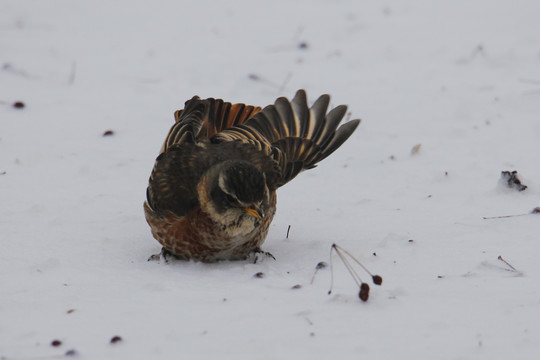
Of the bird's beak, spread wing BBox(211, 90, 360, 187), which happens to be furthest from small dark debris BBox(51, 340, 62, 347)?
spread wing BBox(211, 90, 360, 187)

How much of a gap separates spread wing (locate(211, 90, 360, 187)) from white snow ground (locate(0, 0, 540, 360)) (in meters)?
0.59

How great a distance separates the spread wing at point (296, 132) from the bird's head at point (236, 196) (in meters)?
0.68

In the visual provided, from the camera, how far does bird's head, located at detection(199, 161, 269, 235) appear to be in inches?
192

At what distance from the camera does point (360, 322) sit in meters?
4.11

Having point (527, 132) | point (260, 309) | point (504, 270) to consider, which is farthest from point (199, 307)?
point (527, 132)

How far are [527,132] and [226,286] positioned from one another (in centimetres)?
408

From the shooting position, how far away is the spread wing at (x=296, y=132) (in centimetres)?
582

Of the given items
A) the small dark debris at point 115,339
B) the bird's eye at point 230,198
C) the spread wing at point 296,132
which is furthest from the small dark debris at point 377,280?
the small dark debris at point 115,339

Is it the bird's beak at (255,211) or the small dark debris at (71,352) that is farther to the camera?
the bird's beak at (255,211)

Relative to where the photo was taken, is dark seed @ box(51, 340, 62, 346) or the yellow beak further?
the yellow beak

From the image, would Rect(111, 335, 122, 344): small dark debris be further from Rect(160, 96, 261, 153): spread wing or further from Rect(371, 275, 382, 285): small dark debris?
Rect(160, 96, 261, 153): spread wing

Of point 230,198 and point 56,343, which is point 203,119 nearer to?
point 230,198

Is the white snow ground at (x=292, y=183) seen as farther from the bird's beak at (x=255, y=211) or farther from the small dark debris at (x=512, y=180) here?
the bird's beak at (x=255, y=211)

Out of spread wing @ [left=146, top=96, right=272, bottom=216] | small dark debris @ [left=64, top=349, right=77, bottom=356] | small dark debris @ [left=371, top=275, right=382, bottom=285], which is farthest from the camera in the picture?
spread wing @ [left=146, top=96, right=272, bottom=216]
